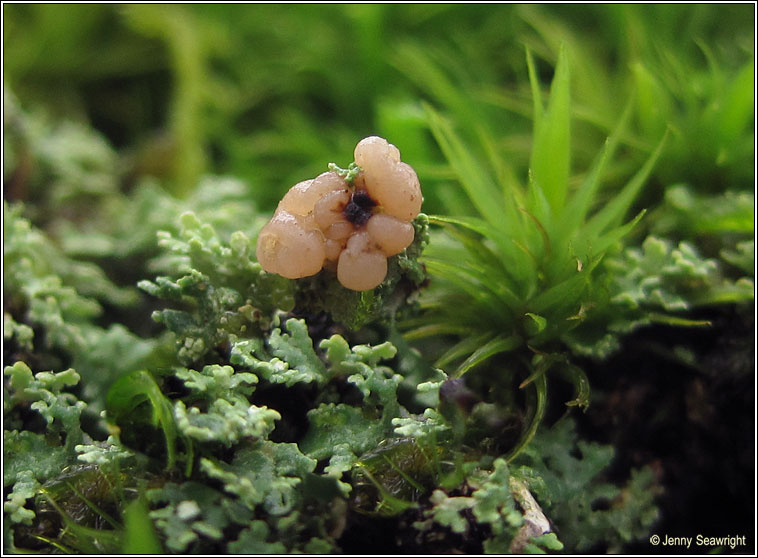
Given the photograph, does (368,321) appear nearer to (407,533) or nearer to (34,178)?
(407,533)

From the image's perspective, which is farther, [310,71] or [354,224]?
[310,71]

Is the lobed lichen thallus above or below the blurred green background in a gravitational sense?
below

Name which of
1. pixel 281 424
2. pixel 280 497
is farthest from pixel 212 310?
pixel 280 497

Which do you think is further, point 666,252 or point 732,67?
point 732,67

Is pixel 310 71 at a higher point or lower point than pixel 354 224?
higher

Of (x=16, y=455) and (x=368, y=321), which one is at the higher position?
(x=368, y=321)
